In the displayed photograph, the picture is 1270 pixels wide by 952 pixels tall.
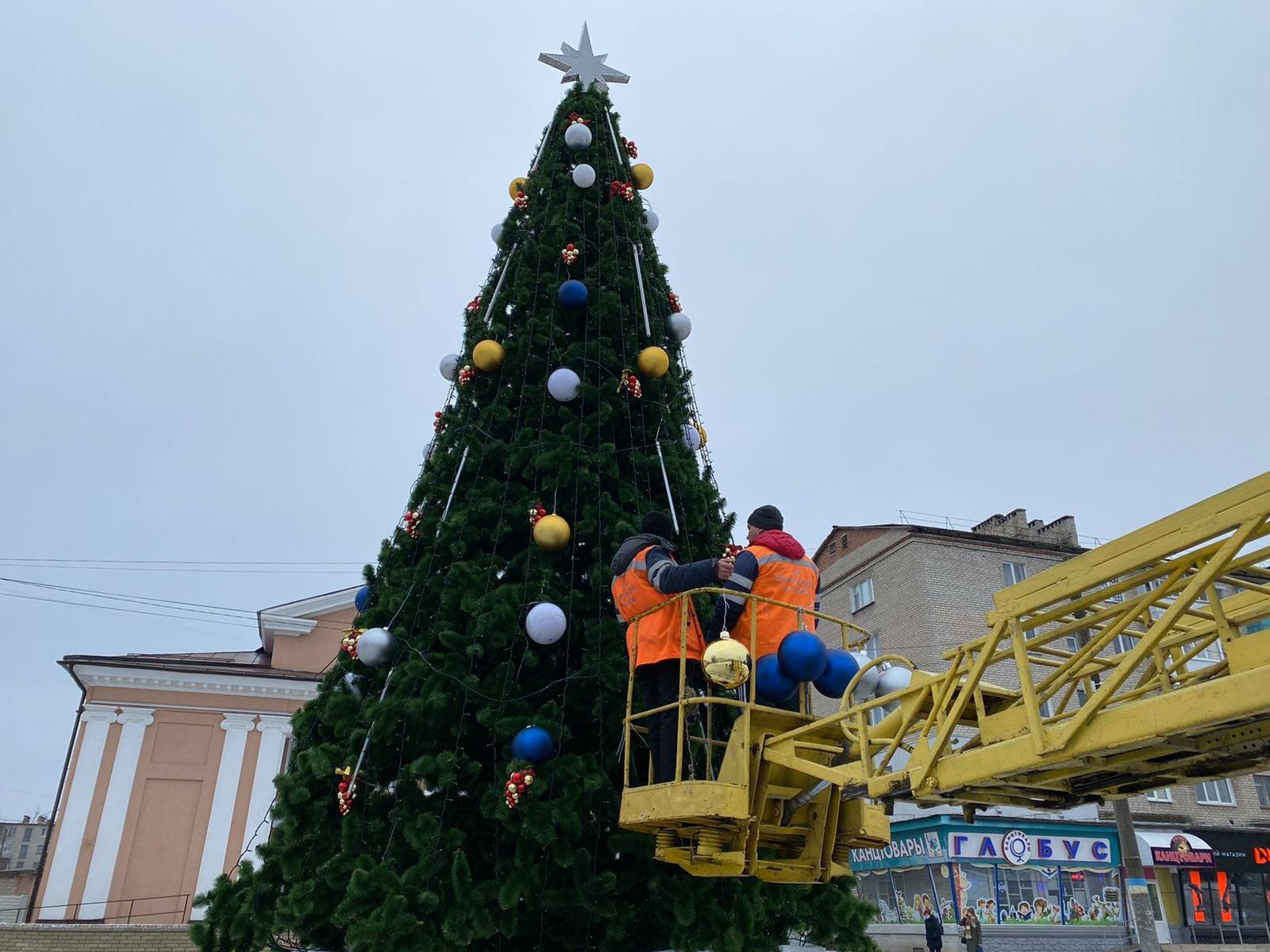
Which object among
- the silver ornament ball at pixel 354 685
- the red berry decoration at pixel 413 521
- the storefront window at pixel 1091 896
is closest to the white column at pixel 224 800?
the silver ornament ball at pixel 354 685

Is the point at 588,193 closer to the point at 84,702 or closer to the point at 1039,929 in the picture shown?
the point at 84,702

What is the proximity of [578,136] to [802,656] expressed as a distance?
640 centimetres

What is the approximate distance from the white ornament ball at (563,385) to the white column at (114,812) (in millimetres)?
15585

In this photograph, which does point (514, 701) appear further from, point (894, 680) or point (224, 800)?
point (224, 800)

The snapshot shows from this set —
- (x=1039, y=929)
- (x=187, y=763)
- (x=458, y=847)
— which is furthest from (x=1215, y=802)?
(x=458, y=847)

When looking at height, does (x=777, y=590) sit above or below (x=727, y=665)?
above

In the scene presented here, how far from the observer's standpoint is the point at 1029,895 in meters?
25.8

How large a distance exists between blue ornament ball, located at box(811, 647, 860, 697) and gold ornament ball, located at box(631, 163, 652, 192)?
20.3 feet

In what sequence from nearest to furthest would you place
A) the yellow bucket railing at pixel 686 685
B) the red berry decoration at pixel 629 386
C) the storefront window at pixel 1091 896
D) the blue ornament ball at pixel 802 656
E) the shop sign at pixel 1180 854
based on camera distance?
the yellow bucket railing at pixel 686 685 → the blue ornament ball at pixel 802 656 → the red berry decoration at pixel 629 386 → the storefront window at pixel 1091 896 → the shop sign at pixel 1180 854

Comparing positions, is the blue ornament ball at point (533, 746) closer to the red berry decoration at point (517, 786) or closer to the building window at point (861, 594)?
the red berry decoration at point (517, 786)

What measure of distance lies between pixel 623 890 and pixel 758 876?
1.13 metres

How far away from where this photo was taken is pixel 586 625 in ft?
23.0

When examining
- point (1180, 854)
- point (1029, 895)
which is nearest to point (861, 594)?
point (1029, 895)

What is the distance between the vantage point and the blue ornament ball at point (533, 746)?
20.2 ft
